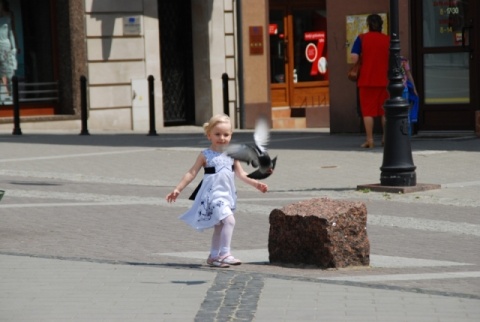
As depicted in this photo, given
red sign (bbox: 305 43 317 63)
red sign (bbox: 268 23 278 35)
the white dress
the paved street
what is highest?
red sign (bbox: 268 23 278 35)

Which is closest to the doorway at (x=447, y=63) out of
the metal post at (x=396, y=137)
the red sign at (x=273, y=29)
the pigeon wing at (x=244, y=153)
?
the metal post at (x=396, y=137)

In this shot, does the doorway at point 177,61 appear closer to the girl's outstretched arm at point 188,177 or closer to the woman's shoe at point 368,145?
the woman's shoe at point 368,145

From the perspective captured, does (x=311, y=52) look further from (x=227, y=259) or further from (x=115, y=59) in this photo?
(x=227, y=259)

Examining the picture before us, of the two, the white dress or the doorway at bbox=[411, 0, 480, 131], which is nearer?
the white dress

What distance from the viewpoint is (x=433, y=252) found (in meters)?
10.4

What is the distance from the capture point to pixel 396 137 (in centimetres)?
1451

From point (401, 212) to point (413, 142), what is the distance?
791 cm

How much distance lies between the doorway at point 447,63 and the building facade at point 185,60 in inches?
33.0

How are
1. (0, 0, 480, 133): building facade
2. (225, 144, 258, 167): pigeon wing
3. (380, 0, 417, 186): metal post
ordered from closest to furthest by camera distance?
(225, 144, 258, 167): pigeon wing
(380, 0, 417, 186): metal post
(0, 0, 480, 133): building facade

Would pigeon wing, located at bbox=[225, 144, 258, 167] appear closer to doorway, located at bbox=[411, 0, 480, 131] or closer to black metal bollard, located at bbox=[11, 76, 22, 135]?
doorway, located at bbox=[411, 0, 480, 131]

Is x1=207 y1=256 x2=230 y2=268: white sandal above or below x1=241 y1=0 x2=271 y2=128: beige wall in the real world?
below

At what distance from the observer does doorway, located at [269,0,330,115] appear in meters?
31.9

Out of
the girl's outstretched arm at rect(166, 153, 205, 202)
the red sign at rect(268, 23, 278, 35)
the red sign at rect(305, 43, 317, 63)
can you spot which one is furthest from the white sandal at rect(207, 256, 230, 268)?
the red sign at rect(305, 43, 317, 63)

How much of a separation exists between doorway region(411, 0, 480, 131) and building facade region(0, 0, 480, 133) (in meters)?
0.84
